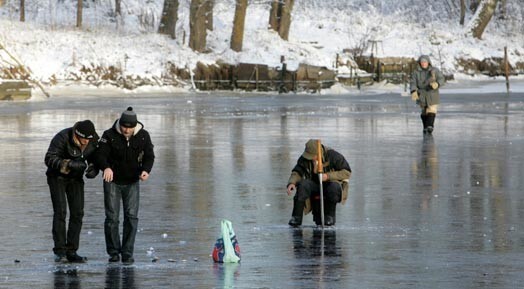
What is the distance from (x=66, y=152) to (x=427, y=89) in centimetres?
1745

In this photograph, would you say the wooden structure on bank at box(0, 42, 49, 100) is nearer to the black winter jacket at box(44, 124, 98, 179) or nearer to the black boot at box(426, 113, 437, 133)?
the black boot at box(426, 113, 437, 133)

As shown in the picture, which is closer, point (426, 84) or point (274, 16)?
point (426, 84)

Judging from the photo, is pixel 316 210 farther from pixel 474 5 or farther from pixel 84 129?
pixel 474 5

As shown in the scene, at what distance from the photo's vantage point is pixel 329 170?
45.8 ft

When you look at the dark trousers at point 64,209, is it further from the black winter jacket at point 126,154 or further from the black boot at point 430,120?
the black boot at point 430,120

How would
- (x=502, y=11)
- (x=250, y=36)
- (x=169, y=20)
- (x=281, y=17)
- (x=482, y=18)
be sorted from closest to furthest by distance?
(x=169, y=20), (x=250, y=36), (x=281, y=17), (x=482, y=18), (x=502, y=11)

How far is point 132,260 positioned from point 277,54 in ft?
167

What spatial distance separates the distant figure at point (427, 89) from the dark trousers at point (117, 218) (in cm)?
1695

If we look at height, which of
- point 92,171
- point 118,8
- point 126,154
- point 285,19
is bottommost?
point 92,171

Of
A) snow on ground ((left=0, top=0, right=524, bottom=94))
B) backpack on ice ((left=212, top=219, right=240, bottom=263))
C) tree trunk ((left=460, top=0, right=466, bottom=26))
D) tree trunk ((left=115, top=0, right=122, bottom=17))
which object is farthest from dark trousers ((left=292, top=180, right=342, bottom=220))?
tree trunk ((left=460, top=0, right=466, bottom=26))

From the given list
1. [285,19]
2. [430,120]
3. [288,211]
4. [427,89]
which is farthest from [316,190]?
[285,19]

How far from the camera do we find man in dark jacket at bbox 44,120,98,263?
452 inches

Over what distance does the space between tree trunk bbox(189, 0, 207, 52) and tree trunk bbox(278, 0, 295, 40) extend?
22.5ft

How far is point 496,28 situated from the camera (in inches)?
3440
